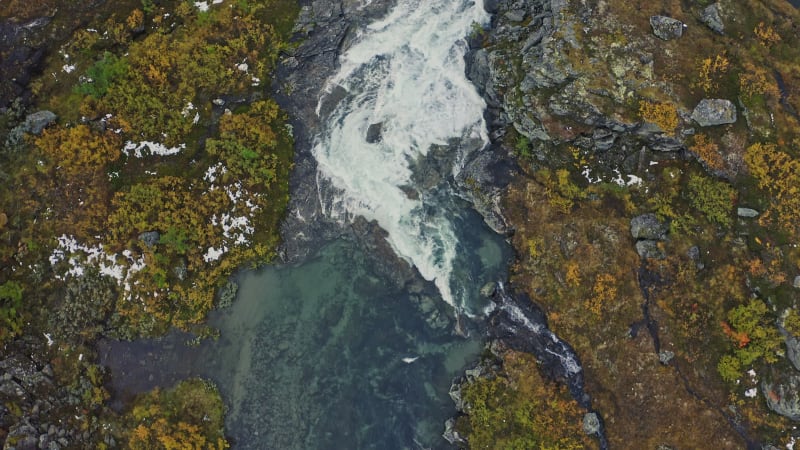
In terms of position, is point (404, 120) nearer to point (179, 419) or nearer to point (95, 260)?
point (95, 260)

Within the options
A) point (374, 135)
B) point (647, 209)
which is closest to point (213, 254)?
point (374, 135)

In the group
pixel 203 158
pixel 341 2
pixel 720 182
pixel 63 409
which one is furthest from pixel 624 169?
pixel 63 409

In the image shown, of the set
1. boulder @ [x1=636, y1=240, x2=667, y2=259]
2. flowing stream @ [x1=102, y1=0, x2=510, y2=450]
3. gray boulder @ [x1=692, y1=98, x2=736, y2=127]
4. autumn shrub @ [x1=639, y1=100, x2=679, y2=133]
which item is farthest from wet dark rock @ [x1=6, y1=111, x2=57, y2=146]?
gray boulder @ [x1=692, y1=98, x2=736, y2=127]

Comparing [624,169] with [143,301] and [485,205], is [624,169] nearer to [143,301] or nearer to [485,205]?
[485,205]

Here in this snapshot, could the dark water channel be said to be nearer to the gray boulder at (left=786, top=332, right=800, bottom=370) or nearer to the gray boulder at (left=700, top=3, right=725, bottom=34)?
the gray boulder at (left=786, top=332, right=800, bottom=370)

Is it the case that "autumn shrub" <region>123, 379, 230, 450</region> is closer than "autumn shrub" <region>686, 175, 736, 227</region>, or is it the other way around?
"autumn shrub" <region>123, 379, 230, 450</region>

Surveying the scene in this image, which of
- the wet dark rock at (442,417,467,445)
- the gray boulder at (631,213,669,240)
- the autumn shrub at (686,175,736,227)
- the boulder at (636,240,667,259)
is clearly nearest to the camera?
the wet dark rock at (442,417,467,445)
